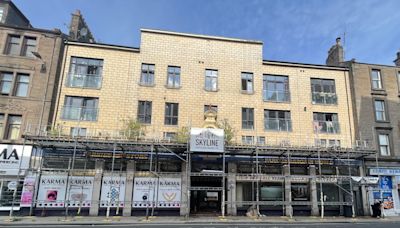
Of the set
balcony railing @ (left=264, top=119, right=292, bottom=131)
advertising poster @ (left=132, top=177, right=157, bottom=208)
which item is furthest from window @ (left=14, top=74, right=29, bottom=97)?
balcony railing @ (left=264, top=119, right=292, bottom=131)

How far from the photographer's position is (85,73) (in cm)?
2269

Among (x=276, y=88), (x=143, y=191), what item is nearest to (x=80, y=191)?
(x=143, y=191)

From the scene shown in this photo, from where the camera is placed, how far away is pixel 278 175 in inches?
816

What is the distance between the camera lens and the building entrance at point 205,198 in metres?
20.7

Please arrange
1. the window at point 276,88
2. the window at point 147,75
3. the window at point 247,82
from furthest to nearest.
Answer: the window at point 276,88, the window at point 247,82, the window at point 147,75

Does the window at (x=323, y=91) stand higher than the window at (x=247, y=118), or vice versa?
the window at (x=323, y=91)

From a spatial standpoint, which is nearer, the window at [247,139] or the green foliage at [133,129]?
the green foliage at [133,129]

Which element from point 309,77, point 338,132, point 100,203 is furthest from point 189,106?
point 338,132

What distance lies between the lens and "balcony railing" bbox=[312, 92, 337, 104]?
2511 cm

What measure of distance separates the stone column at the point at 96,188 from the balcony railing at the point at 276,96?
14.6m

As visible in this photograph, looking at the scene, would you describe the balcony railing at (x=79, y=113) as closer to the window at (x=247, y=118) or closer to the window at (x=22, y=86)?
the window at (x=22, y=86)

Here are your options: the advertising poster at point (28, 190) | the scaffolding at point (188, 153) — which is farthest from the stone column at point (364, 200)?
the advertising poster at point (28, 190)

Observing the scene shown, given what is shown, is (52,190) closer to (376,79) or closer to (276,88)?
(276,88)

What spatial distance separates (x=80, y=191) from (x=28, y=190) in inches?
125
